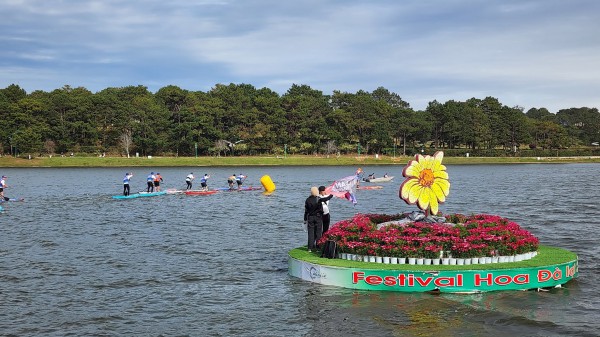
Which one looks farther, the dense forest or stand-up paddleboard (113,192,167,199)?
the dense forest

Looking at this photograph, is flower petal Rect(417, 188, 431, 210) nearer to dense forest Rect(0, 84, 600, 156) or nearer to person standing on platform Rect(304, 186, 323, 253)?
person standing on platform Rect(304, 186, 323, 253)

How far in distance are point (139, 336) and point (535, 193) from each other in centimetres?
6199

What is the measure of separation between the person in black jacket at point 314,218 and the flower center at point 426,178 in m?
3.80

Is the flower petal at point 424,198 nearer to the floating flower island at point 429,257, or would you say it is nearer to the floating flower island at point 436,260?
the floating flower island at point 429,257

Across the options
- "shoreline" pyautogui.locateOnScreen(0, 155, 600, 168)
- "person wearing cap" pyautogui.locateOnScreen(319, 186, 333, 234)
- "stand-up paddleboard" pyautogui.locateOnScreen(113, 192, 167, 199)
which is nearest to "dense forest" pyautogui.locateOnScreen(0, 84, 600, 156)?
"shoreline" pyautogui.locateOnScreen(0, 155, 600, 168)

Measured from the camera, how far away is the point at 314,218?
24.7 metres

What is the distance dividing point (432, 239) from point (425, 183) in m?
3.41

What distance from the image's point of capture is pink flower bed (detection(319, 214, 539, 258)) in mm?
21906

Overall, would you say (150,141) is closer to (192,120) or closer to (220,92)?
(192,120)

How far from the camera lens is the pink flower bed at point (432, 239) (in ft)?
71.9

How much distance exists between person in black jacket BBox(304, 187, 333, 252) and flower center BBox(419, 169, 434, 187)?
380 centimetres

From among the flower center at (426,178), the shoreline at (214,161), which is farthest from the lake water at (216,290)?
the shoreline at (214,161)

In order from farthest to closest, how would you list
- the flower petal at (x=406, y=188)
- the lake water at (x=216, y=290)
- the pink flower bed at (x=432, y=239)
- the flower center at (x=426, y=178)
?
the flower center at (x=426, y=178), the flower petal at (x=406, y=188), the pink flower bed at (x=432, y=239), the lake water at (x=216, y=290)

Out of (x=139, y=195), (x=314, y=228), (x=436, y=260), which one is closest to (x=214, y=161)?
(x=139, y=195)
